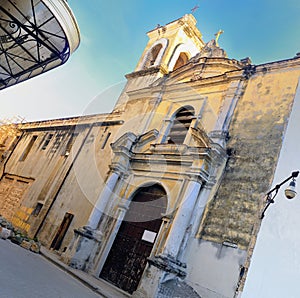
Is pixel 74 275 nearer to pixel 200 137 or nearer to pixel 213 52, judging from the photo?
pixel 200 137

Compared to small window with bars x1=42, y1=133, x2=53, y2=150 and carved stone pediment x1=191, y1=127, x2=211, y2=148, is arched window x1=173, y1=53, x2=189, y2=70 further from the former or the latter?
carved stone pediment x1=191, y1=127, x2=211, y2=148

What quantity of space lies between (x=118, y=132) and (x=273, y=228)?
26.7ft

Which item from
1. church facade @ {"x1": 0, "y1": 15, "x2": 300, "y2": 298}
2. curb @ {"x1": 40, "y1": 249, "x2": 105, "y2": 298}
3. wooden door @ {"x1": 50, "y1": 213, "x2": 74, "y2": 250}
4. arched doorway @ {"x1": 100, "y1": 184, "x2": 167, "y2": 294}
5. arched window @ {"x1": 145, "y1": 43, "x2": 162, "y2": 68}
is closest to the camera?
curb @ {"x1": 40, "y1": 249, "x2": 105, "y2": 298}

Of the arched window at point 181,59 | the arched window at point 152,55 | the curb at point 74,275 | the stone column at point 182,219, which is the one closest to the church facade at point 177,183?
the stone column at point 182,219

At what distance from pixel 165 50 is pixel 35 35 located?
11629 mm

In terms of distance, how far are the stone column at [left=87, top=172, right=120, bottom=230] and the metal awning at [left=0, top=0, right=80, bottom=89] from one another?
4.43 m

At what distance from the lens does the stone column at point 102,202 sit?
10.1 meters

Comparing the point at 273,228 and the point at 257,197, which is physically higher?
the point at 257,197

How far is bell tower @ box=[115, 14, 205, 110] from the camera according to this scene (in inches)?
624

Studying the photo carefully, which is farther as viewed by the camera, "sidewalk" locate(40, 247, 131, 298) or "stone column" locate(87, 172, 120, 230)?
"stone column" locate(87, 172, 120, 230)

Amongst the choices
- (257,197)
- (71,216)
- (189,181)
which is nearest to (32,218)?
(71,216)

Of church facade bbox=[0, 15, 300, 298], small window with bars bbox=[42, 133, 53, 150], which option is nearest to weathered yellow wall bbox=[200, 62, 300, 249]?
church facade bbox=[0, 15, 300, 298]

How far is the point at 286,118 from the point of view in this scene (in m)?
8.35

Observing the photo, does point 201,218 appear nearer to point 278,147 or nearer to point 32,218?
point 278,147
